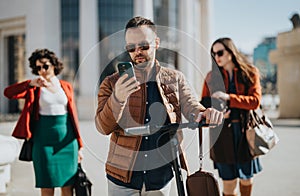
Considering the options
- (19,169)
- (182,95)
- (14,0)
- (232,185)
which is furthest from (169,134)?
(14,0)

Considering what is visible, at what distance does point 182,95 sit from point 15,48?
27.8 metres

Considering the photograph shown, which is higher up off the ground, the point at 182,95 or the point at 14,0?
the point at 14,0

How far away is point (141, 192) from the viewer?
2098 millimetres

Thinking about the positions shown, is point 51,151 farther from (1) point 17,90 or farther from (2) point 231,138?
(2) point 231,138

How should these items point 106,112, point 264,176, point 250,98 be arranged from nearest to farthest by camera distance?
1. point 106,112
2. point 250,98
3. point 264,176

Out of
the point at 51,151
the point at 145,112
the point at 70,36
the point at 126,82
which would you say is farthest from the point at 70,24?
the point at 126,82

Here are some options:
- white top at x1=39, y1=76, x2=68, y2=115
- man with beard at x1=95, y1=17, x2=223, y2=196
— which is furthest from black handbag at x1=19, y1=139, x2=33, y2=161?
man with beard at x1=95, y1=17, x2=223, y2=196

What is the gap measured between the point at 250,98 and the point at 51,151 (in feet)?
6.26

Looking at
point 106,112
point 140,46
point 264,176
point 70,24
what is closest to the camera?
point 140,46

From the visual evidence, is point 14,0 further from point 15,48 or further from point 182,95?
point 182,95

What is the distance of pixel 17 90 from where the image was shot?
3645 millimetres

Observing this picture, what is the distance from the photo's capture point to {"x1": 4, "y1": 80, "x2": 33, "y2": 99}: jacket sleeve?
11.8ft

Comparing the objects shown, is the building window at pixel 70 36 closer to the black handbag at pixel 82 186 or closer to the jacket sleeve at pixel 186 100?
the black handbag at pixel 82 186

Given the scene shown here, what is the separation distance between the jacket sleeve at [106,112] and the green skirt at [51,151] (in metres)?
1.88
